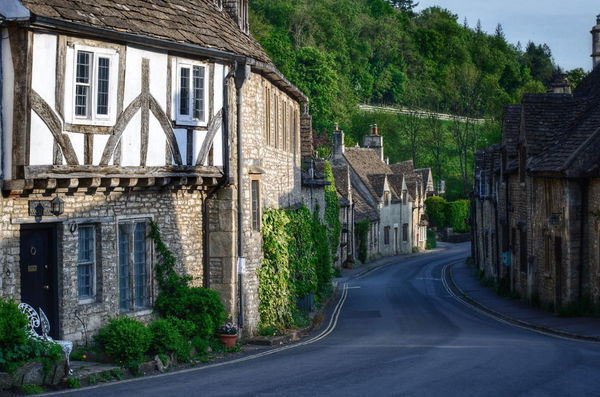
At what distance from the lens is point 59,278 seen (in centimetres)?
1883

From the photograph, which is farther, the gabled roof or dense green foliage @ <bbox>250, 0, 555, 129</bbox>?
dense green foliage @ <bbox>250, 0, 555, 129</bbox>

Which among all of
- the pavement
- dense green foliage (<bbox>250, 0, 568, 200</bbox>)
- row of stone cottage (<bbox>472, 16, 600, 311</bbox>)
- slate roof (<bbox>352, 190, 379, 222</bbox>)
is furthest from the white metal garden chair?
dense green foliage (<bbox>250, 0, 568, 200</bbox>)

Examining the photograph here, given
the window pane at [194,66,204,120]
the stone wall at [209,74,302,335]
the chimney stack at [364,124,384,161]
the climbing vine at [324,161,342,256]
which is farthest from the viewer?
the chimney stack at [364,124,384,161]

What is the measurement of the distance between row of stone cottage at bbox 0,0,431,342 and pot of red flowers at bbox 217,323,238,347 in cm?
100

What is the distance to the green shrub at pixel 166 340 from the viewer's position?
63.7ft

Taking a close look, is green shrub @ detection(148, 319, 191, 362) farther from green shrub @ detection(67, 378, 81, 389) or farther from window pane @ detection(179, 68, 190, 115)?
window pane @ detection(179, 68, 190, 115)

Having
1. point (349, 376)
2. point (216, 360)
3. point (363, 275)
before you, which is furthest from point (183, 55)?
point (363, 275)

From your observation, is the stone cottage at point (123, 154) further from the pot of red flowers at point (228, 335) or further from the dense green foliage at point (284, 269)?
the pot of red flowers at point (228, 335)

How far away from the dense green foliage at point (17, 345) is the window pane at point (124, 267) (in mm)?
4444

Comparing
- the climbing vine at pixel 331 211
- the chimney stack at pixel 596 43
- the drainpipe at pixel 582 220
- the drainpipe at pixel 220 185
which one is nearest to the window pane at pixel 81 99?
the drainpipe at pixel 220 185

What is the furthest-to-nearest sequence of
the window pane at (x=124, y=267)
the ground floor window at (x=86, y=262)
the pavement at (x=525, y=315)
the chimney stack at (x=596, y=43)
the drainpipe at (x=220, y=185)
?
the chimney stack at (x=596, y=43) → the pavement at (x=525, y=315) → the drainpipe at (x=220, y=185) → the window pane at (x=124, y=267) → the ground floor window at (x=86, y=262)

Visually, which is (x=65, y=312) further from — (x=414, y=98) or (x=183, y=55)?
(x=414, y=98)

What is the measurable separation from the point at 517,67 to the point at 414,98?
1084 inches

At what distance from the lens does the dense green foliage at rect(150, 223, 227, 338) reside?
71.3 feet
